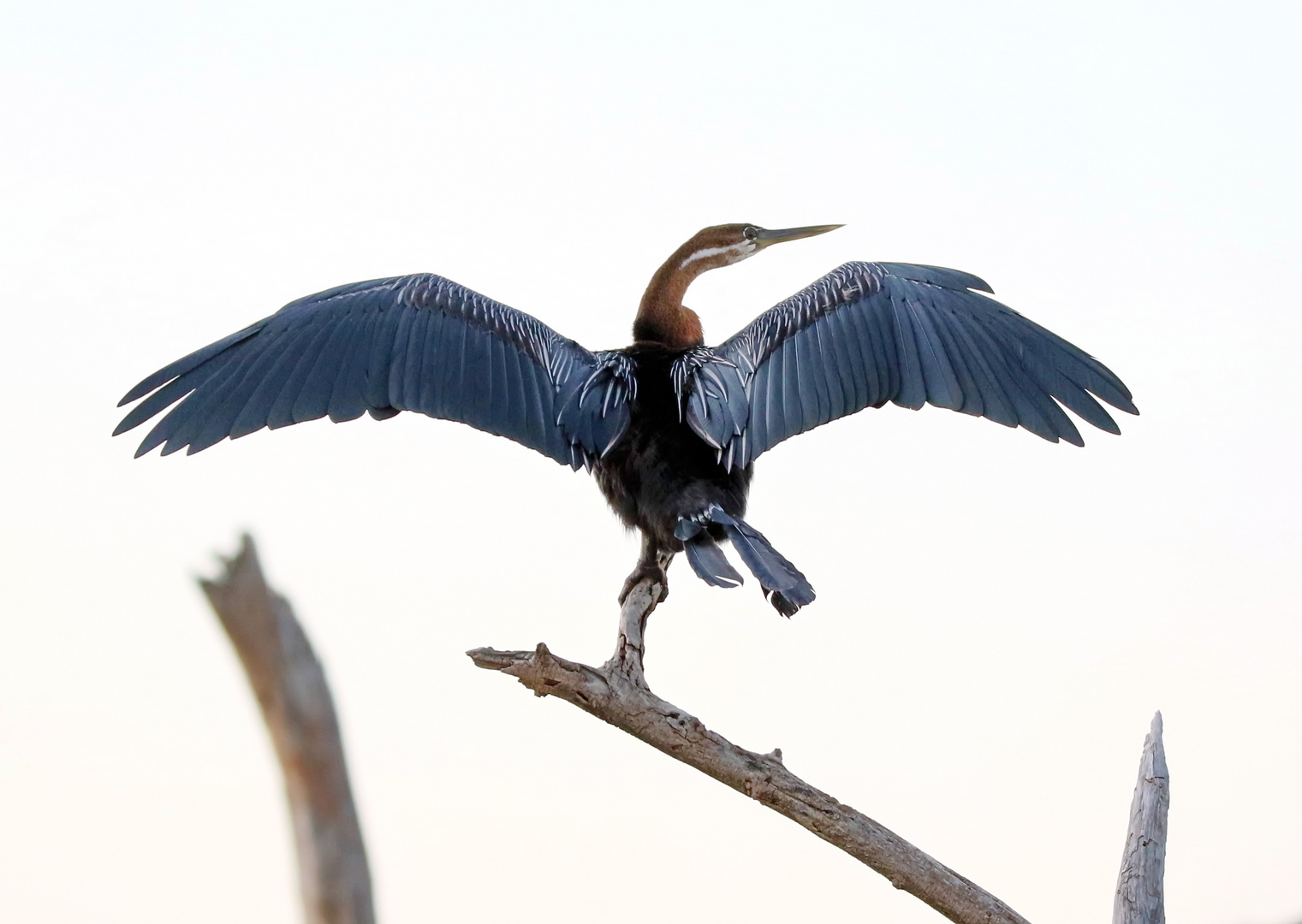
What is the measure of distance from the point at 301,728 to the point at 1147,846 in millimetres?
2371

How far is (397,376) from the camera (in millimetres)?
3916

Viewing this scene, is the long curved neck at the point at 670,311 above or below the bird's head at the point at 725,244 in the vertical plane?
below

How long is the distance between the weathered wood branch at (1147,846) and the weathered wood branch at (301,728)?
214 centimetres

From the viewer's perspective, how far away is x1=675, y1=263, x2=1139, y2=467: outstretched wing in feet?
12.9

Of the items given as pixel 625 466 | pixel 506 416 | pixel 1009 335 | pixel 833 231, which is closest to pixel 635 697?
pixel 625 466

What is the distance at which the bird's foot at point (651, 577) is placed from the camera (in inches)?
141

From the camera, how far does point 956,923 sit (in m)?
3.21

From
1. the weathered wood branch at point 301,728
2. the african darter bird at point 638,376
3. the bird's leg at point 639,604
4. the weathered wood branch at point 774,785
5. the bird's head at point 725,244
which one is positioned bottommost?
the weathered wood branch at point 301,728

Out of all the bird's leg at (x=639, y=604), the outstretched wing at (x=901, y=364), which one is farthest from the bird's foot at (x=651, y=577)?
the outstretched wing at (x=901, y=364)

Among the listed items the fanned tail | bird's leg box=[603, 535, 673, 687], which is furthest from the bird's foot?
the fanned tail

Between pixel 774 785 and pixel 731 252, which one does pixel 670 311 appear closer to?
pixel 731 252

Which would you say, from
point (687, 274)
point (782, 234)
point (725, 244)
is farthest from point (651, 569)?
point (782, 234)

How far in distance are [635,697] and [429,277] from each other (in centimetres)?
169

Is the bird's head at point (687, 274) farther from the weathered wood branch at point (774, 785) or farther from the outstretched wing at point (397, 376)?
the weathered wood branch at point (774, 785)
